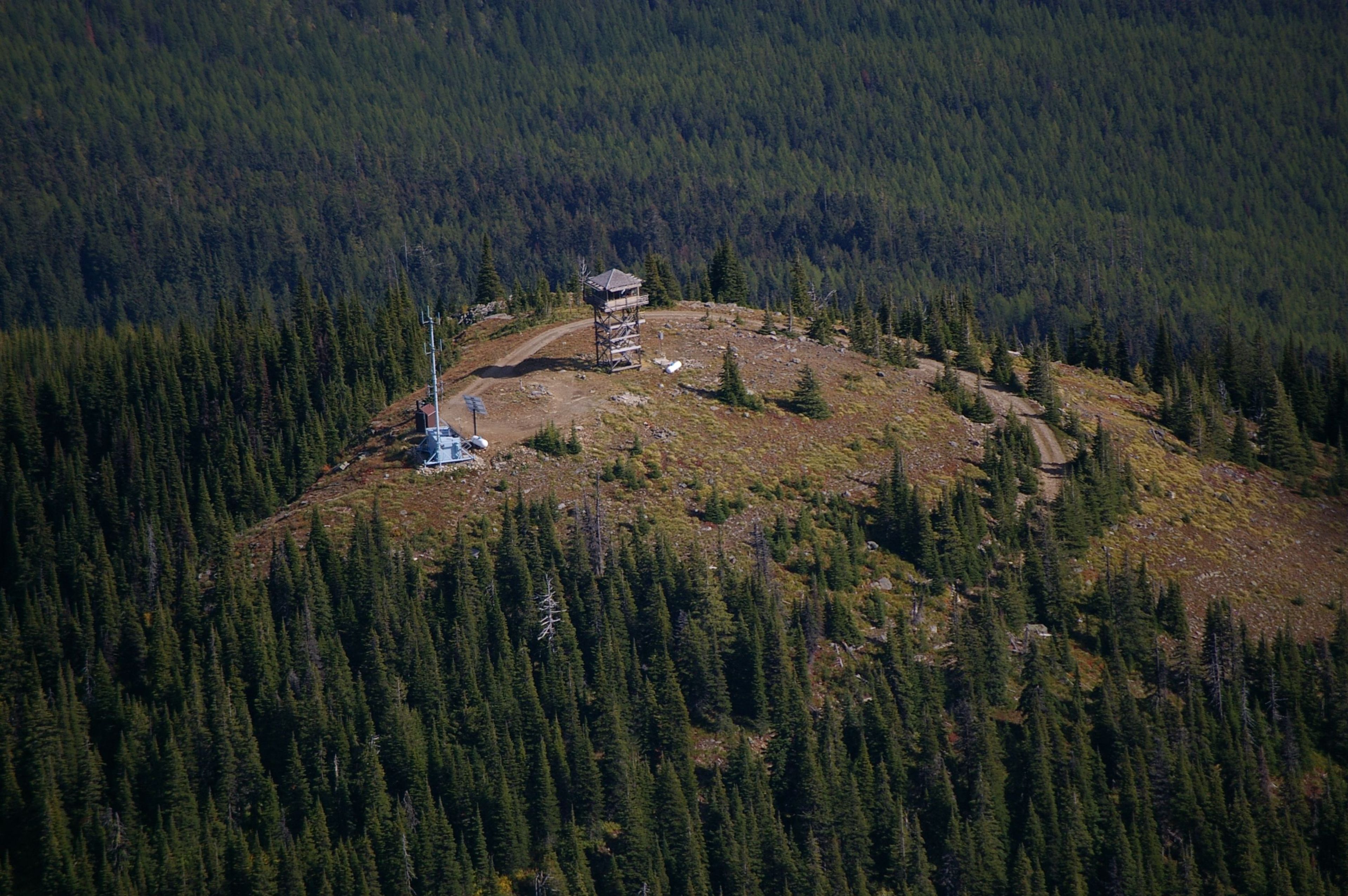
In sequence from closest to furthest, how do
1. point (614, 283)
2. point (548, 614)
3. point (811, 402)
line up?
1. point (548, 614)
2. point (614, 283)
3. point (811, 402)

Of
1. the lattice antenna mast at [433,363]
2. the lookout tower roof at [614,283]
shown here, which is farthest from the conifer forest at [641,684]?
the lookout tower roof at [614,283]

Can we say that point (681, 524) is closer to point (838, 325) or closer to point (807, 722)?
point (807, 722)

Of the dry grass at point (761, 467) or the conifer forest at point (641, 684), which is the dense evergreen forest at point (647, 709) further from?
the dry grass at point (761, 467)

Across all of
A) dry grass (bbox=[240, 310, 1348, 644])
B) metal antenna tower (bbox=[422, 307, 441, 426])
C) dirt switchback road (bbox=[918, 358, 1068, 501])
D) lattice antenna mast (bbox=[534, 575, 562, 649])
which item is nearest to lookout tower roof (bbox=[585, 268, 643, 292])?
dry grass (bbox=[240, 310, 1348, 644])

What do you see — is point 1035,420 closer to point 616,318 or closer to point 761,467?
point 761,467

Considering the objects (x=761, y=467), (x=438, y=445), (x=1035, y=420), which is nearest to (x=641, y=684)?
(x=438, y=445)

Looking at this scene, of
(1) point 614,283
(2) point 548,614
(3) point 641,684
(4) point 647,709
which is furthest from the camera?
(1) point 614,283

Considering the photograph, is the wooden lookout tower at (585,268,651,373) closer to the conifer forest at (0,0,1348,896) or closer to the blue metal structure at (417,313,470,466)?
the conifer forest at (0,0,1348,896)

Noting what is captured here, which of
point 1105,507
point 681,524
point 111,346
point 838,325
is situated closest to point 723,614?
point 681,524
